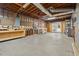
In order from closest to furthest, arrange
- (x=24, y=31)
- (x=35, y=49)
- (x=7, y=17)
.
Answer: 1. (x=35, y=49)
2. (x=7, y=17)
3. (x=24, y=31)

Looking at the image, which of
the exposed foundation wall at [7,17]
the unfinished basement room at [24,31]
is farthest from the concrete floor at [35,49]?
the exposed foundation wall at [7,17]

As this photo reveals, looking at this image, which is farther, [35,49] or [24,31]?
[24,31]

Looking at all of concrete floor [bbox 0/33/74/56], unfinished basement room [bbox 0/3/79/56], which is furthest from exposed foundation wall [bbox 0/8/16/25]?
concrete floor [bbox 0/33/74/56]

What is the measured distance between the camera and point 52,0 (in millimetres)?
3689

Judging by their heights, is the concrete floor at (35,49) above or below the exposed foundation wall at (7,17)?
below

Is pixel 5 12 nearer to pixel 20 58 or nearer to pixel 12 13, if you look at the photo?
pixel 12 13

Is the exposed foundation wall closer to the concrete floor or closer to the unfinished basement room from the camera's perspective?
the unfinished basement room

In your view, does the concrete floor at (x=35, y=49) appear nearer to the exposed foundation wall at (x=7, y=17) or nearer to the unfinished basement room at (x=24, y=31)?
the unfinished basement room at (x=24, y=31)

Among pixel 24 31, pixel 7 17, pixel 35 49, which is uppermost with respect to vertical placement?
pixel 7 17

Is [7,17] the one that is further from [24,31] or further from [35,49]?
[35,49]

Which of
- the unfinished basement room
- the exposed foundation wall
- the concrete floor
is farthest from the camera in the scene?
the exposed foundation wall

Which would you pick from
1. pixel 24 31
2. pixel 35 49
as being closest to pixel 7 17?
pixel 24 31

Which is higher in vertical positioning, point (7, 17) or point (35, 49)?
point (7, 17)

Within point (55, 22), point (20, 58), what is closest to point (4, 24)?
point (20, 58)
